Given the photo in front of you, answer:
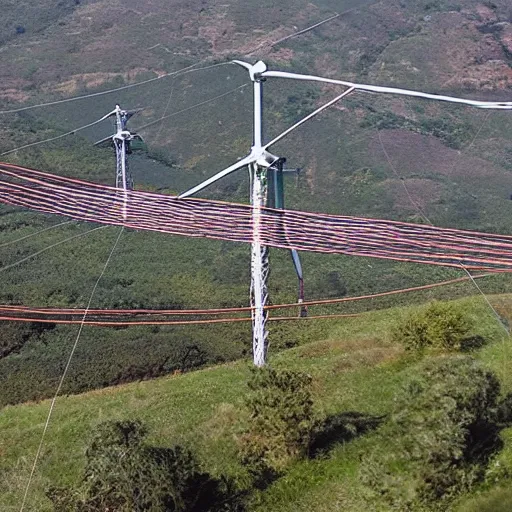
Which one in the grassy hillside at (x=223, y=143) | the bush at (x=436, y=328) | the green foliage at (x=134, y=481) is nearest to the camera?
the green foliage at (x=134, y=481)

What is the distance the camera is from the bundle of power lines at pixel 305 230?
28.9ft

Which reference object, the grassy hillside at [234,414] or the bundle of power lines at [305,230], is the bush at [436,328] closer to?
the grassy hillside at [234,414]

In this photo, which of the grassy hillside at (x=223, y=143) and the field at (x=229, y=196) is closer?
the field at (x=229, y=196)

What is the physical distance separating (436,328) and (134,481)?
7.52 metres

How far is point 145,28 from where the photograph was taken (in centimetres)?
7719

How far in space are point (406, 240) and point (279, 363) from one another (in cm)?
684

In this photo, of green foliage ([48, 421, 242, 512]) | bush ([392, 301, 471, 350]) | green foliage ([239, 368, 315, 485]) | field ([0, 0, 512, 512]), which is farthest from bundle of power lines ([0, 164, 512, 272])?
bush ([392, 301, 471, 350])

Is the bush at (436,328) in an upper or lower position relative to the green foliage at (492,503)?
lower

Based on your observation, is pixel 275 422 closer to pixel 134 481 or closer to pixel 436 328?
pixel 134 481

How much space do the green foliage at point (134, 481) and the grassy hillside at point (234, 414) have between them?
2.77 feet

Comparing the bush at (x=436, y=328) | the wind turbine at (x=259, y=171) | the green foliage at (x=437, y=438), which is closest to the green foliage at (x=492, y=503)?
the green foliage at (x=437, y=438)

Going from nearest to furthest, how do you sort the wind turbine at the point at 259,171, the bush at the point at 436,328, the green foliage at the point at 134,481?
1. the green foliage at the point at 134,481
2. the wind turbine at the point at 259,171
3. the bush at the point at 436,328

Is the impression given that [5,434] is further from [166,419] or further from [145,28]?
[145,28]

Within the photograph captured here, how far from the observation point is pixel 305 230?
384 inches
